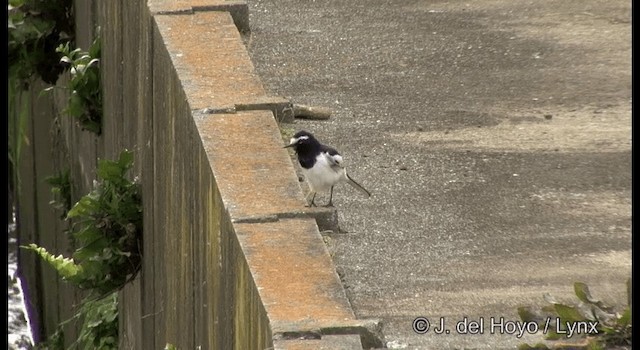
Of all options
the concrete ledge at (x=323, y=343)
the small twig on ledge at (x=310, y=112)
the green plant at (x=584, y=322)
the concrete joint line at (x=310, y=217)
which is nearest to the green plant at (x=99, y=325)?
the small twig on ledge at (x=310, y=112)

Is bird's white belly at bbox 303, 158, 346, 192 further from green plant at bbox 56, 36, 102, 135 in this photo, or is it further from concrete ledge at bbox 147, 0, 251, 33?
green plant at bbox 56, 36, 102, 135

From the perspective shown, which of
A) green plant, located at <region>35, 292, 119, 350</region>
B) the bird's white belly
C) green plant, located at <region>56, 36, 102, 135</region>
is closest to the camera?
the bird's white belly

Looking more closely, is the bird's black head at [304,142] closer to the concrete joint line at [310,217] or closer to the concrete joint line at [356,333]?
the concrete joint line at [310,217]

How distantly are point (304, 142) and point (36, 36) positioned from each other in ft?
19.9

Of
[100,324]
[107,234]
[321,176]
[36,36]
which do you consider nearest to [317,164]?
[321,176]

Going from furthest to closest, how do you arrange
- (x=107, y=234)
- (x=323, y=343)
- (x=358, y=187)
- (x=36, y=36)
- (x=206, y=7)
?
(x=36, y=36) < (x=107, y=234) < (x=206, y=7) < (x=358, y=187) < (x=323, y=343)

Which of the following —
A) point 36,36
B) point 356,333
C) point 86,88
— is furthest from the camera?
point 36,36

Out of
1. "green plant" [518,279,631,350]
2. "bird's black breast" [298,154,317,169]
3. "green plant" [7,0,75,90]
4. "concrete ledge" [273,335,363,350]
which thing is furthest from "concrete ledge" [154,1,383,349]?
"green plant" [7,0,75,90]

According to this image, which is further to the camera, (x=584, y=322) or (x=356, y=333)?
(x=584, y=322)

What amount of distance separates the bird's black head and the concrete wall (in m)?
0.07

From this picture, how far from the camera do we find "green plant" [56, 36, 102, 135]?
11312 mm

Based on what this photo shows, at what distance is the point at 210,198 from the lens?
6.80 metres

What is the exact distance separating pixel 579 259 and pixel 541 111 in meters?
1.80

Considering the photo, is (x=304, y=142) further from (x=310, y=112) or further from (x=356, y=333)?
(x=356, y=333)
